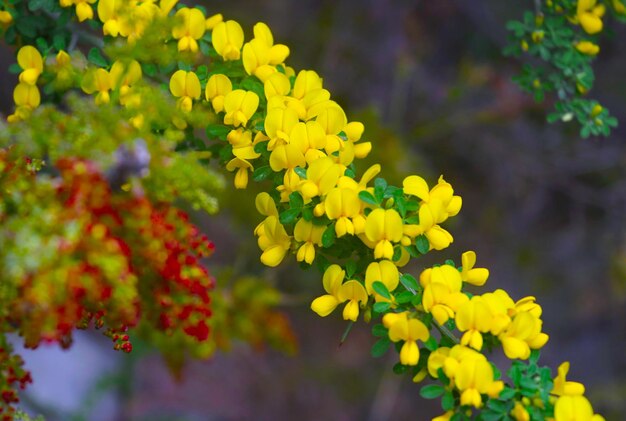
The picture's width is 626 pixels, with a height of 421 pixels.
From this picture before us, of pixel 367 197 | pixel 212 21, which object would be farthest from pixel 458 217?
pixel 367 197

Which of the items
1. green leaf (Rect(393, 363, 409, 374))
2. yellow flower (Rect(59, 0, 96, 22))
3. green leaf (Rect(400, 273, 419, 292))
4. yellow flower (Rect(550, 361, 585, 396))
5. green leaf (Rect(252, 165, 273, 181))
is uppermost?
yellow flower (Rect(59, 0, 96, 22))

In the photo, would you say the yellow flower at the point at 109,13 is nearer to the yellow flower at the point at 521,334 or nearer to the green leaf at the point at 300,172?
the green leaf at the point at 300,172

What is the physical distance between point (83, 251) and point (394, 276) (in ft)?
1.18

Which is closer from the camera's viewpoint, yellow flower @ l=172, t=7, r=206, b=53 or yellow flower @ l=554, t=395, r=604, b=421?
yellow flower @ l=554, t=395, r=604, b=421

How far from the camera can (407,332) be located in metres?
0.79

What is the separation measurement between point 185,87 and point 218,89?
0.16 feet

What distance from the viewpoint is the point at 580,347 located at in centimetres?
336

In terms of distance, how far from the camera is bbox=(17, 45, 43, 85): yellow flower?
0.95m

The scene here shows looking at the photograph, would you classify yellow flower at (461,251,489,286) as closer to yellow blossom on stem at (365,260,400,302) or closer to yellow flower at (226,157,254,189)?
yellow blossom on stem at (365,260,400,302)

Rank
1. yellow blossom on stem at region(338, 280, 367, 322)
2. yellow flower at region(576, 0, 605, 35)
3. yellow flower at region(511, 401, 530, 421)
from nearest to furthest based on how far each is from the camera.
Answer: yellow flower at region(511, 401, 530, 421)
yellow blossom on stem at region(338, 280, 367, 322)
yellow flower at region(576, 0, 605, 35)

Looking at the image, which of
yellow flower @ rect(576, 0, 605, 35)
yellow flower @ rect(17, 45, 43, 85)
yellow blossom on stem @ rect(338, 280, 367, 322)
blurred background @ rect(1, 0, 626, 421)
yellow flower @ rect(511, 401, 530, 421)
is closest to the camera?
yellow flower @ rect(511, 401, 530, 421)

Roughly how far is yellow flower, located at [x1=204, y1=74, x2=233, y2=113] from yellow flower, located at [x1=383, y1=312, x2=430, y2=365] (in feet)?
1.22

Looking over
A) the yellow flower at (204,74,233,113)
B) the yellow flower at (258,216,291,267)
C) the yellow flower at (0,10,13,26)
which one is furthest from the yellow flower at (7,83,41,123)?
the yellow flower at (258,216,291,267)

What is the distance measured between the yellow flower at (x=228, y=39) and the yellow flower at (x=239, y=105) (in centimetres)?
10
